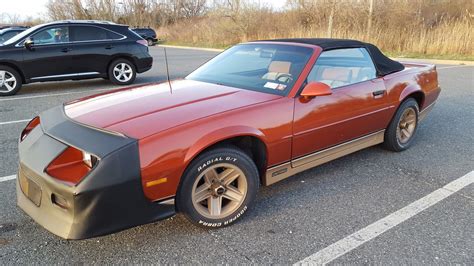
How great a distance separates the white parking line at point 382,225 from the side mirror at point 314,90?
1.14 meters

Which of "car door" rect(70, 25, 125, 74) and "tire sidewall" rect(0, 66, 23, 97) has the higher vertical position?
"car door" rect(70, 25, 125, 74)

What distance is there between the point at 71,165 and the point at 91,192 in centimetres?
31

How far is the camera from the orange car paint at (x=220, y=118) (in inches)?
92.0

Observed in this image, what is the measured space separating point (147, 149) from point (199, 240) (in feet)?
2.67

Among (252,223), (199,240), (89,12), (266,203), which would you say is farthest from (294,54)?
(89,12)

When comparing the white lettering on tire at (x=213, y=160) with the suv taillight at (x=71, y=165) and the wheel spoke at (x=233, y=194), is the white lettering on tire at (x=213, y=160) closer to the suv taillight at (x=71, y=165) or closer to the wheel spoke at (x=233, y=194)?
the wheel spoke at (x=233, y=194)

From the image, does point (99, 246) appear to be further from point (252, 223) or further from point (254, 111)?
point (254, 111)

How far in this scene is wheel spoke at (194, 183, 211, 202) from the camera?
2.57m

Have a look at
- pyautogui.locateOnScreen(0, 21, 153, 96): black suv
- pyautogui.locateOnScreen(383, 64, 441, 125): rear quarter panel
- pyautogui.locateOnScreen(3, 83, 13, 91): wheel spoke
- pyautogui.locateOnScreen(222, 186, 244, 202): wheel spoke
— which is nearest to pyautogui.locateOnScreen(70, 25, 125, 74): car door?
pyautogui.locateOnScreen(0, 21, 153, 96): black suv

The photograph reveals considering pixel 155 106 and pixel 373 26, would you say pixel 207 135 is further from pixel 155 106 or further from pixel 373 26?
pixel 373 26

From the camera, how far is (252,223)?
2783 millimetres

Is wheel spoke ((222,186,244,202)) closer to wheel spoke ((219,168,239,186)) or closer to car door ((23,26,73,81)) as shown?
wheel spoke ((219,168,239,186))

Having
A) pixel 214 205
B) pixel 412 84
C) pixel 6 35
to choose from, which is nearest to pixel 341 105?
pixel 412 84

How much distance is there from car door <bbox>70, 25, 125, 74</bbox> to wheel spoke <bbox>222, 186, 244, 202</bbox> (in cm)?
699
